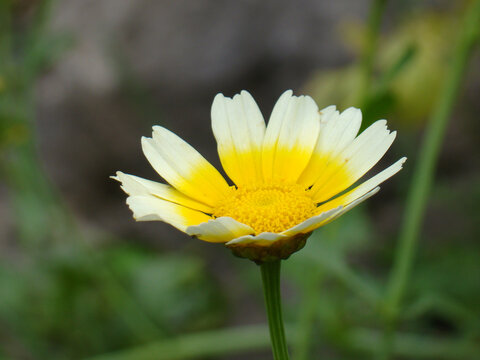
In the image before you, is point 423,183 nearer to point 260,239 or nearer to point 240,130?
point 240,130

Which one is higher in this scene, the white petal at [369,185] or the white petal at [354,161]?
the white petal at [354,161]

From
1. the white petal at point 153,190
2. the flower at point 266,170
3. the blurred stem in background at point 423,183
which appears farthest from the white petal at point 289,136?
the blurred stem in background at point 423,183

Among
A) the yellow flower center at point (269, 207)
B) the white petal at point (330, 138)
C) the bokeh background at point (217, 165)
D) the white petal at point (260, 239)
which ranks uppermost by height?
the bokeh background at point (217, 165)

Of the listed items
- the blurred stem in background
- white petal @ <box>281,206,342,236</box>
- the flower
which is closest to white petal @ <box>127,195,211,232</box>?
the flower

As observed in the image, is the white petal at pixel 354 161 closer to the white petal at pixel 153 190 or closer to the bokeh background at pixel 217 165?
the white petal at pixel 153 190

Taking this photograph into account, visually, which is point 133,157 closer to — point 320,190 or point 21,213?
point 21,213

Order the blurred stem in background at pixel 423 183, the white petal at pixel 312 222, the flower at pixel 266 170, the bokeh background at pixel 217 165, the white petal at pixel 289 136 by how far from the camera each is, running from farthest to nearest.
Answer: the bokeh background at pixel 217 165 < the blurred stem in background at pixel 423 183 < the white petal at pixel 289 136 < the flower at pixel 266 170 < the white petal at pixel 312 222

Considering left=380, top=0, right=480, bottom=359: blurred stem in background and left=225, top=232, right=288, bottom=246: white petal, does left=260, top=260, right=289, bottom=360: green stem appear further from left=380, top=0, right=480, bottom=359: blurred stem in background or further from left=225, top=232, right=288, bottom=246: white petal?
left=380, top=0, right=480, bottom=359: blurred stem in background
